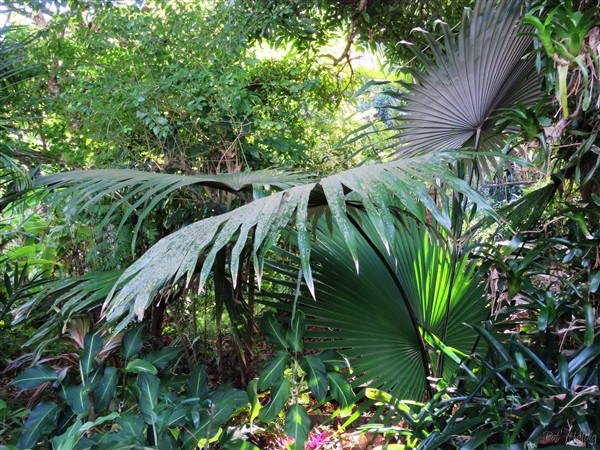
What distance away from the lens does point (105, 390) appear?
188cm

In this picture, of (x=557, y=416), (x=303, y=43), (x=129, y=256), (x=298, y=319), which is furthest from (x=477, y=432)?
(x=303, y=43)

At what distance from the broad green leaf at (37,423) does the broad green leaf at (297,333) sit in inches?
33.5

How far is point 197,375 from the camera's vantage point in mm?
1978

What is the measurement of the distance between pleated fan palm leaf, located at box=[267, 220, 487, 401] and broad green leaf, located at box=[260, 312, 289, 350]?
0.10 m

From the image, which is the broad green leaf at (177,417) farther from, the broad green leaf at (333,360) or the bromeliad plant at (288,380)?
the broad green leaf at (333,360)

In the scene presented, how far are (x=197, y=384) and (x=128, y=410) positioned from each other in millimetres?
254

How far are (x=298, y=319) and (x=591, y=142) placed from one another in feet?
3.68

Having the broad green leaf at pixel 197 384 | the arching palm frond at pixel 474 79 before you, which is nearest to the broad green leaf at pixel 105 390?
the broad green leaf at pixel 197 384

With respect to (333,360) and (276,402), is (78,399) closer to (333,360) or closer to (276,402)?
(276,402)

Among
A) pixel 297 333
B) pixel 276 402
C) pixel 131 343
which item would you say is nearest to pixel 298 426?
pixel 276 402

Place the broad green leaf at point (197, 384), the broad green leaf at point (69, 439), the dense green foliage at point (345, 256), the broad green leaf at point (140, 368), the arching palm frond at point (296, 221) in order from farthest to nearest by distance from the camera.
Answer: the broad green leaf at point (197, 384) → the broad green leaf at point (140, 368) → the broad green leaf at point (69, 439) → the dense green foliage at point (345, 256) → the arching palm frond at point (296, 221)

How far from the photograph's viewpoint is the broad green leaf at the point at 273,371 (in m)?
1.90

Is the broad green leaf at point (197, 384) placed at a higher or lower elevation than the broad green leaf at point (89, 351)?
lower

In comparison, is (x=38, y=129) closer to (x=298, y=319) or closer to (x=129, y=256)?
(x=129, y=256)
